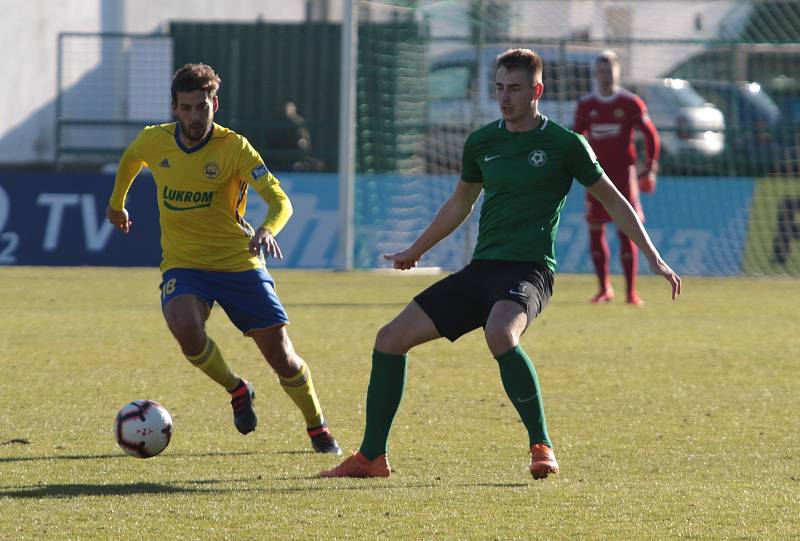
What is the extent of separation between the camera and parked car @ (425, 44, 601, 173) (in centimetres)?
1933

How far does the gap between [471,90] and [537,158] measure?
13426 mm

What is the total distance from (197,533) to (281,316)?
6.52ft

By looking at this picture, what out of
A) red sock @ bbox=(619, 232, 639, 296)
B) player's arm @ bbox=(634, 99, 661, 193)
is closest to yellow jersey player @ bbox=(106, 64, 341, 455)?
player's arm @ bbox=(634, 99, 661, 193)

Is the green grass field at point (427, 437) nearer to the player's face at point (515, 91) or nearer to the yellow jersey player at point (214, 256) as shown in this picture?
the yellow jersey player at point (214, 256)

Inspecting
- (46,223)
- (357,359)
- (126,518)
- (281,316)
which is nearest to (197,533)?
(126,518)

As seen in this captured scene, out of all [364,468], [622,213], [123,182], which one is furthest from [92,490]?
[622,213]

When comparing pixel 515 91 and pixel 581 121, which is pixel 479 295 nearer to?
pixel 515 91

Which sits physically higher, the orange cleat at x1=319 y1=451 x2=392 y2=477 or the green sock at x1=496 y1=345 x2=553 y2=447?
the green sock at x1=496 y1=345 x2=553 y2=447

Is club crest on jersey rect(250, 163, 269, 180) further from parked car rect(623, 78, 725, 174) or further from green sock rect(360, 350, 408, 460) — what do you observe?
parked car rect(623, 78, 725, 174)

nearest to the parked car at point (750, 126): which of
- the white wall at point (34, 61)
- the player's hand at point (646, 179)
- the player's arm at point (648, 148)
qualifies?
the player's arm at point (648, 148)

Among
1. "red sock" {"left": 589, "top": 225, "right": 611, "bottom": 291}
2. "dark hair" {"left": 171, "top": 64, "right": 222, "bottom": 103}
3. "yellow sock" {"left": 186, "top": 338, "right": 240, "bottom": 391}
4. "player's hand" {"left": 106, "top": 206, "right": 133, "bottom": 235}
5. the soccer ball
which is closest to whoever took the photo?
the soccer ball

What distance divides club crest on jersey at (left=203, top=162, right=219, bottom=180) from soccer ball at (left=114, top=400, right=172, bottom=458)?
112 centimetres

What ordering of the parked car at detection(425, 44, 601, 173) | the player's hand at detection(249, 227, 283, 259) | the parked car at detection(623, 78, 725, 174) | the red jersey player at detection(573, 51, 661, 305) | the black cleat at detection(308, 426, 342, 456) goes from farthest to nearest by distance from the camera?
1. the parked car at detection(623, 78, 725, 174)
2. the parked car at detection(425, 44, 601, 173)
3. the red jersey player at detection(573, 51, 661, 305)
4. the black cleat at detection(308, 426, 342, 456)
5. the player's hand at detection(249, 227, 283, 259)

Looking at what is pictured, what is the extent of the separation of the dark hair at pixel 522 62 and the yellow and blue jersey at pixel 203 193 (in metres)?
1.28
